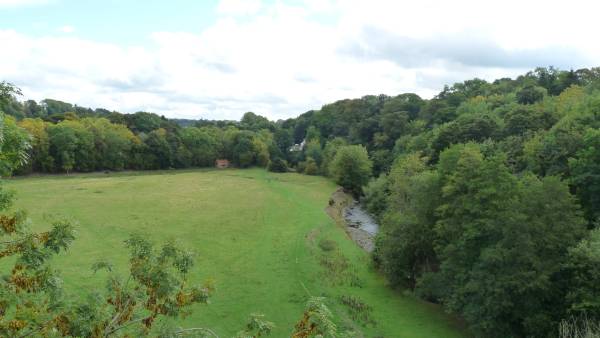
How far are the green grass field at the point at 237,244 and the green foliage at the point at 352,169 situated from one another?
11.4 meters

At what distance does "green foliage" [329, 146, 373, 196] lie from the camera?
83250mm

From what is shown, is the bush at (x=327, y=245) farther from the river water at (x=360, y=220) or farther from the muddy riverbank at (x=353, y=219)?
the river water at (x=360, y=220)

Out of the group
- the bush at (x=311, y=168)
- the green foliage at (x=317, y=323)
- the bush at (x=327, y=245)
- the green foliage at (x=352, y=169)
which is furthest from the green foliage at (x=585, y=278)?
the bush at (x=311, y=168)

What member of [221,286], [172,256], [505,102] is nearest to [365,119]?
[505,102]

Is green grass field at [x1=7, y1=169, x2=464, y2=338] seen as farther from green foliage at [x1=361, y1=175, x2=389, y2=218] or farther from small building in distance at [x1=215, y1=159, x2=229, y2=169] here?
small building in distance at [x1=215, y1=159, x2=229, y2=169]

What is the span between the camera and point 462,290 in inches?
965

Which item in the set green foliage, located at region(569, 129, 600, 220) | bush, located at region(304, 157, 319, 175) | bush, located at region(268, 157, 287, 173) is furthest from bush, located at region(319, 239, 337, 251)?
bush, located at region(268, 157, 287, 173)

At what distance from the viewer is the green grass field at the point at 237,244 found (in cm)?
2698

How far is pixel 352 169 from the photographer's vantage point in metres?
83.7

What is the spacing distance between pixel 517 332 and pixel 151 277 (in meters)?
20.2

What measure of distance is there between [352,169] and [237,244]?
4626 cm

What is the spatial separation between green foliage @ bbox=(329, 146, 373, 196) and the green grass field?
450 inches

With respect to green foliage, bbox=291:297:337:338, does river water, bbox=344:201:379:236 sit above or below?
below

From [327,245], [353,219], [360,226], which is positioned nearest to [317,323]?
[327,245]
